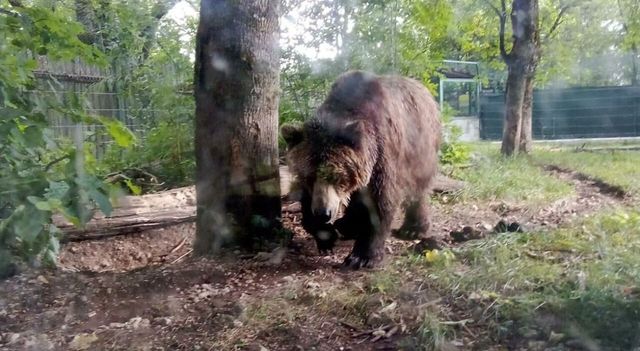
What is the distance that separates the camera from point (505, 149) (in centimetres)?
562

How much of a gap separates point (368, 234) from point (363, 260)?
0.18 meters

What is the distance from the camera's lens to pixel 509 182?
5.56m

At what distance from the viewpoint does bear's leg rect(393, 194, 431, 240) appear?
5027 millimetres

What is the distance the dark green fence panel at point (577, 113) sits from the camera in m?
5.30

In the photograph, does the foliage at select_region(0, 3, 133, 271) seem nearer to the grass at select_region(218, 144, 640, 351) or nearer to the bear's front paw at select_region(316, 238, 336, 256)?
the grass at select_region(218, 144, 640, 351)

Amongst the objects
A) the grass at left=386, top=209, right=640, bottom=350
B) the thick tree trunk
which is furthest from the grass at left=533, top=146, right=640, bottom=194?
the thick tree trunk

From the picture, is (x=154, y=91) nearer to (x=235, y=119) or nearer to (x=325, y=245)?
(x=235, y=119)

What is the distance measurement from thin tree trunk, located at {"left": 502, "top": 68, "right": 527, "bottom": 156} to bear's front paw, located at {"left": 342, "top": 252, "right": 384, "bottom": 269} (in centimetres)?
209

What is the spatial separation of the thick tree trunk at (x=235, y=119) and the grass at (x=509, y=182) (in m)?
2.36

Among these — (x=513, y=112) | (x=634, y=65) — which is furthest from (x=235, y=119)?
(x=634, y=65)

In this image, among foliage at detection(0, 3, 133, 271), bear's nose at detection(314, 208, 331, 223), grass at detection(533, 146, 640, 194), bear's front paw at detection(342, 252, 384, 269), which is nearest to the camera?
foliage at detection(0, 3, 133, 271)

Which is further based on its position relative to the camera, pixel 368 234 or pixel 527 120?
pixel 527 120

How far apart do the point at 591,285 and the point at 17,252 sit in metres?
3.23

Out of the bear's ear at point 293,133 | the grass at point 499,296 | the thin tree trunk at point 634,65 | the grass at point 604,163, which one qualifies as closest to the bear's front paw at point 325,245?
the grass at point 499,296
